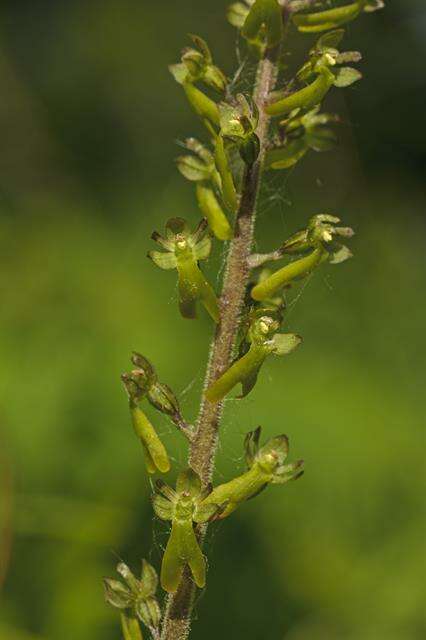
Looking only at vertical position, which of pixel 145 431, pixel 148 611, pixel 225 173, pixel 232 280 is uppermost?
pixel 225 173

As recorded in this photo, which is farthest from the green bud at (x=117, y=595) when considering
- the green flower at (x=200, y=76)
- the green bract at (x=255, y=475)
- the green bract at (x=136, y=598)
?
the green flower at (x=200, y=76)

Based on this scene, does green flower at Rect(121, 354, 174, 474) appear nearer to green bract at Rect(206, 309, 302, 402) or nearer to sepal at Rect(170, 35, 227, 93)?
green bract at Rect(206, 309, 302, 402)

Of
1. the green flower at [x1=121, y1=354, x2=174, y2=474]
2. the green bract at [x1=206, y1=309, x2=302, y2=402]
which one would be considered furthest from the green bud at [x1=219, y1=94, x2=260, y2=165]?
the green flower at [x1=121, y1=354, x2=174, y2=474]

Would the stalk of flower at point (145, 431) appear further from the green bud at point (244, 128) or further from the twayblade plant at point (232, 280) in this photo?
the green bud at point (244, 128)

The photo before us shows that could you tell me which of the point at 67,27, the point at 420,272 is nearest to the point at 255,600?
the point at 420,272

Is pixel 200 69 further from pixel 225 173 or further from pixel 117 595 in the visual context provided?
pixel 117 595

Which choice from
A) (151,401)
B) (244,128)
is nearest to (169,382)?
(151,401)
